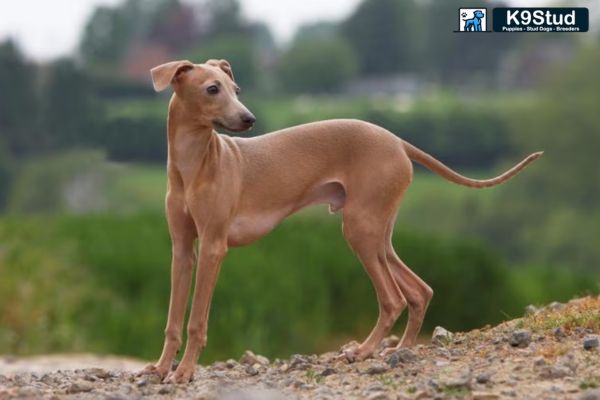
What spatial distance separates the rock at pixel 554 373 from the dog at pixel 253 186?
4.55 ft

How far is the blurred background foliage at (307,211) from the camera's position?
59.9 ft

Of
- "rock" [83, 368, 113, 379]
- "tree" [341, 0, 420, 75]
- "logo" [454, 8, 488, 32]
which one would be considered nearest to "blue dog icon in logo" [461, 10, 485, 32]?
"logo" [454, 8, 488, 32]

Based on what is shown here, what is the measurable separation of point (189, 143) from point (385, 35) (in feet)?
164

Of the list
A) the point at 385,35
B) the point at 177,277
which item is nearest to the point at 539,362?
the point at 177,277

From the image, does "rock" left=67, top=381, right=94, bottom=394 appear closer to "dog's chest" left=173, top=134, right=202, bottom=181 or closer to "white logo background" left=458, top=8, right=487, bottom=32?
"dog's chest" left=173, top=134, right=202, bottom=181

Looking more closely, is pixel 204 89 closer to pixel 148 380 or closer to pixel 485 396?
pixel 148 380

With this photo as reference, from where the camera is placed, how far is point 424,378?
25.8 feet

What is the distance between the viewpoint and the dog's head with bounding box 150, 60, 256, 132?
8039 mm

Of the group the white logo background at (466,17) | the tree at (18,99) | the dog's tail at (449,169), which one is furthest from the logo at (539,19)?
the tree at (18,99)

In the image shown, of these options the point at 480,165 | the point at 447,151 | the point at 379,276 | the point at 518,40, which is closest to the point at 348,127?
the point at 379,276

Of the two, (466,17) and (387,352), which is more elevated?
(466,17)

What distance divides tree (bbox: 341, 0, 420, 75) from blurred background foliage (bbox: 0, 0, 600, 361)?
94 mm

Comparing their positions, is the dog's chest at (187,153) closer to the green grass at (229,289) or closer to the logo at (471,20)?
the logo at (471,20)

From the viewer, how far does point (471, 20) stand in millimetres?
12125
